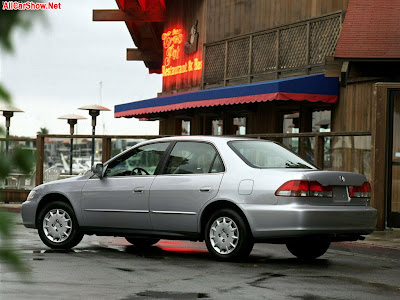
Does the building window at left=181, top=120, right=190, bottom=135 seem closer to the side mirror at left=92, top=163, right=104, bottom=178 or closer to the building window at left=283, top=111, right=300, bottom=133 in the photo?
the building window at left=283, top=111, right=300, bottom=133

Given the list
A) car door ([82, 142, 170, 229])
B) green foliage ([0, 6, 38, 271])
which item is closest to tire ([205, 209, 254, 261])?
car door ([82, 142, 170, 229])

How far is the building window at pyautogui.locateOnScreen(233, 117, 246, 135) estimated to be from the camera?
24156 mm

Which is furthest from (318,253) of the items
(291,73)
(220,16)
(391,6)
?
(220,16)

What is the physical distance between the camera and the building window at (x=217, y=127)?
2553 cm

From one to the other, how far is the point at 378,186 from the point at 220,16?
11.6 metres

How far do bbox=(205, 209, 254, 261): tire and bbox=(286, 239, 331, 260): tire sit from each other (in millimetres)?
1224

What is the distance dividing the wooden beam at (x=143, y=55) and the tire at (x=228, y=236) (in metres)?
27.0

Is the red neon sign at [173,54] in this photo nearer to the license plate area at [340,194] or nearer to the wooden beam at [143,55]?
the wooden beam at [143,55]

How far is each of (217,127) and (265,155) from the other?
15.8 meters

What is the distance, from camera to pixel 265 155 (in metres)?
10.2

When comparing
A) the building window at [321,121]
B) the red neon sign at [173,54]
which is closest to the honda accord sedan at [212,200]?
the building window at [321,121]

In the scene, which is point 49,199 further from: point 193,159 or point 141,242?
point 193,159

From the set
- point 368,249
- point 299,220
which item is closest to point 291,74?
point 368,249

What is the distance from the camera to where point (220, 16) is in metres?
24.7
